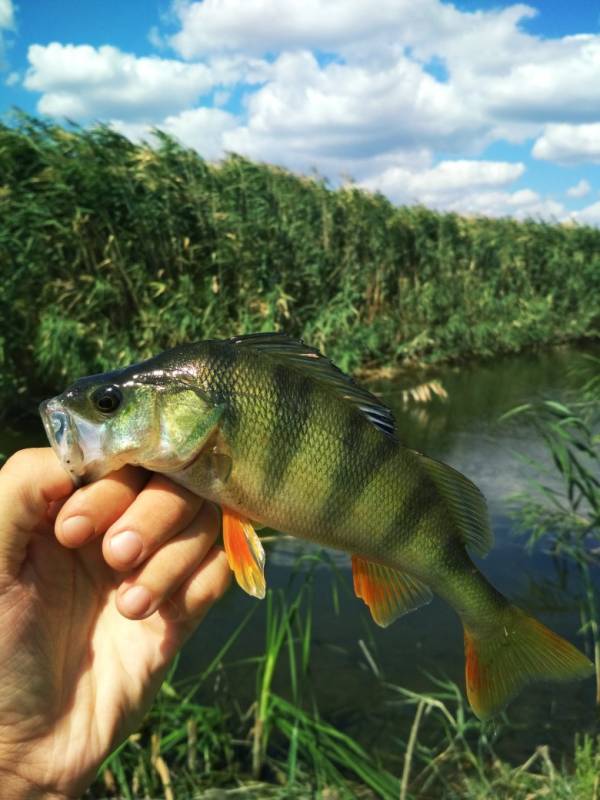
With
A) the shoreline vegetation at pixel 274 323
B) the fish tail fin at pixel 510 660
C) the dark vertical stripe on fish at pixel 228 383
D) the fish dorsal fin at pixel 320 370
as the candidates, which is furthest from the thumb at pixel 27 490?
the shoreline vegetation at pixel 274 323

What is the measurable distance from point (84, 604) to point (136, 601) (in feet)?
1.26

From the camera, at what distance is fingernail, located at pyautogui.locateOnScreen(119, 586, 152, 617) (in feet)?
5.03

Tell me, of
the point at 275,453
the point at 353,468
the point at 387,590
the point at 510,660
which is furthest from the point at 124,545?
the point at 510,660

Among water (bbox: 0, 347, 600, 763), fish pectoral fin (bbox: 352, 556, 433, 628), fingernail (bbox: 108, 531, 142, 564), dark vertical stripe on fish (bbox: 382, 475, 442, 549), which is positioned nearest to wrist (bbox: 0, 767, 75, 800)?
fingernail (bbox: 108, 531, 142, 564)

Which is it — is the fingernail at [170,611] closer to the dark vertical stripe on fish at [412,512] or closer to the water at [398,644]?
the dark vertical stripe on fish at [412,512]

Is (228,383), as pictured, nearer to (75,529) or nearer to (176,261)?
(75,529)

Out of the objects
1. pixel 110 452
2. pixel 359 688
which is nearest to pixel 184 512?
pixel 110 452

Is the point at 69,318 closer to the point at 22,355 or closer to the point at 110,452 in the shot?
the point at 22,355

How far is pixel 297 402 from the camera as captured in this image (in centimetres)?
152

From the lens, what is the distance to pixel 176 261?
367 inches

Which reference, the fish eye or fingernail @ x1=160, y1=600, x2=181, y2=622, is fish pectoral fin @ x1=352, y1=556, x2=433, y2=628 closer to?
fingernail @ x1=160, y1=600, x2=181, y2=622

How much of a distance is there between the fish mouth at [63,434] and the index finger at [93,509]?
0.07 meters

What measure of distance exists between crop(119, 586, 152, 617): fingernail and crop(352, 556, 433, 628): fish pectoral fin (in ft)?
1.63

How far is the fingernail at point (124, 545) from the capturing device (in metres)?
1.51
